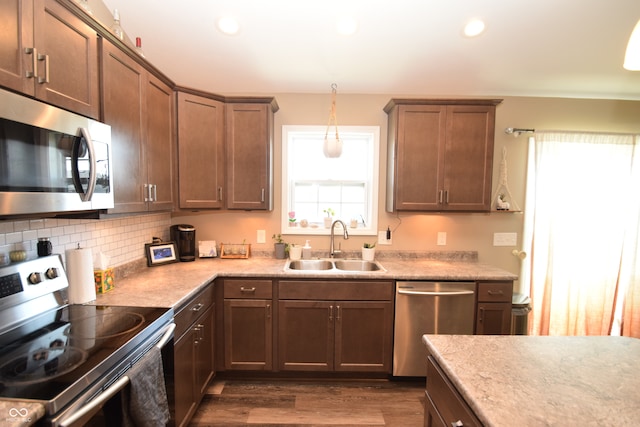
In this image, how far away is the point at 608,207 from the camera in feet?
9.48

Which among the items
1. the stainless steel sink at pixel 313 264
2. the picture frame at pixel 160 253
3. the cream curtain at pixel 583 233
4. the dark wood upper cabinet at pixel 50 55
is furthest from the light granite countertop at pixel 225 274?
the dark wood upper cabinet at pixel 50 55

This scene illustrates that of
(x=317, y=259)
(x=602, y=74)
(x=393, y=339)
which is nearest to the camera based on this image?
(x=393, y=339)

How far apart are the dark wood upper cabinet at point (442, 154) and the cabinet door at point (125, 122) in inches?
78.3

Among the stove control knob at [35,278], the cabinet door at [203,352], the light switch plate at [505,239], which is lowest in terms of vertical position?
the cabinet door at [203,352]

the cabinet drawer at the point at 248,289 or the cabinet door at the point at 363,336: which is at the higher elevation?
the cabinet drawer at the point at 248,289

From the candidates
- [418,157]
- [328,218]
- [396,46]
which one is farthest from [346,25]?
[328,218]

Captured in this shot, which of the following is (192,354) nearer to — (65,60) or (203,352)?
(203,352)

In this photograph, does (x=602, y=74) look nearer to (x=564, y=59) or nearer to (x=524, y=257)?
(x=564, y=59)

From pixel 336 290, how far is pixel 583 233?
2582mm

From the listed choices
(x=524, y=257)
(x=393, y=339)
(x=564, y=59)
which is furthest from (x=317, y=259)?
(x=564, y=59)

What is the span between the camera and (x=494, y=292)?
236cm

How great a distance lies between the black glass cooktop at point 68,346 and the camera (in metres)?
0.94

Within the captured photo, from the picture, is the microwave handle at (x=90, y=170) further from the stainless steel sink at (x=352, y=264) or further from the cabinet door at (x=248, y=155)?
the stainless steel sink at (x=352, y=264)

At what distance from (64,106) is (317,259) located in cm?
214
